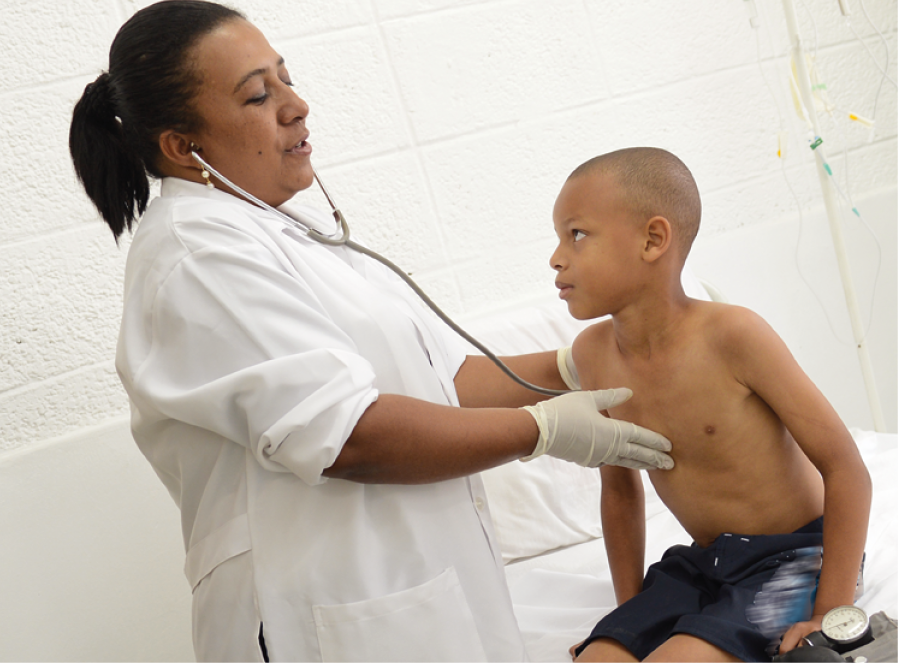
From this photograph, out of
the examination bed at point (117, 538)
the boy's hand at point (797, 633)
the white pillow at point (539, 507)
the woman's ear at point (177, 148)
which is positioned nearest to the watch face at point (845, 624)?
the boy's hand at point (797, 633)

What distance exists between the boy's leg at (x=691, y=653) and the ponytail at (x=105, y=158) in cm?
101

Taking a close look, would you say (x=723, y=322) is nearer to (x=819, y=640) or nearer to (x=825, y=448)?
(x=825, y=448)

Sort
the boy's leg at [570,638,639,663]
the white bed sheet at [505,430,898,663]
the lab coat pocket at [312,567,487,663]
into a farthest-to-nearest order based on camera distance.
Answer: the white bed sheet at [505,430,898,663] → the boy's leg at [570,638,639,663] → the lab coat pocket at [312,567,487,663]

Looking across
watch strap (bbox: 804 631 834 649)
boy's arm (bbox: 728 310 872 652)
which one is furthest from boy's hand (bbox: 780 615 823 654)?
watch strap (bbox: 804 631 834 649)

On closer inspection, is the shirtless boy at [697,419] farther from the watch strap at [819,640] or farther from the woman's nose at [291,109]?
the woman's nose at [291,109]

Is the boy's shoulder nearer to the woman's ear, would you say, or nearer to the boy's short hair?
the boy's short hair

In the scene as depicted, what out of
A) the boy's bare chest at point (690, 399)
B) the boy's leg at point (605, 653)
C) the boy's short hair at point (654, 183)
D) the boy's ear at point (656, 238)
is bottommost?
the boy's leg at point (605, 653)

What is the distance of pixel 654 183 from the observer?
1205 millimetres

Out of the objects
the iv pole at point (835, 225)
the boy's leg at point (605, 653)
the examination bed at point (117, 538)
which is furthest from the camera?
the iv pole at point (835, 225)

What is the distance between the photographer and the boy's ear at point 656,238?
1194mm

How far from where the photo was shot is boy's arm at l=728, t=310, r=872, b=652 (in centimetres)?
108

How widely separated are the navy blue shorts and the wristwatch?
143 millimetres

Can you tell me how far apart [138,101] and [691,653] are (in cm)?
106

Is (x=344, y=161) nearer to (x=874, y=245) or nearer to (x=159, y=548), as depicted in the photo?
(x=159, y=548)
